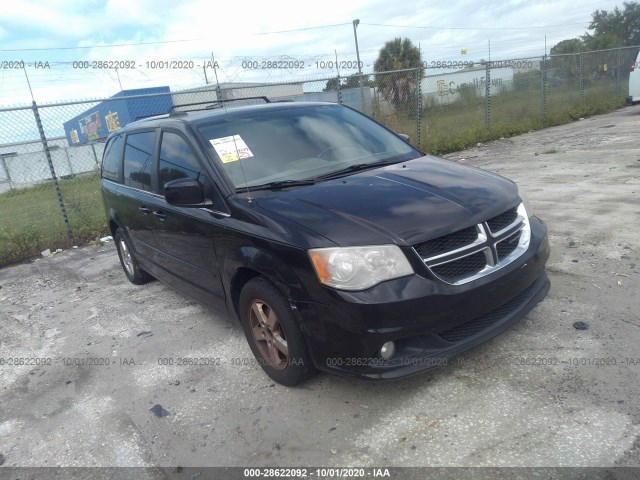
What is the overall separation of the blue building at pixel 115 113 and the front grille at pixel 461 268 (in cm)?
1197

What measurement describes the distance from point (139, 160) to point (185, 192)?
1.59 metres

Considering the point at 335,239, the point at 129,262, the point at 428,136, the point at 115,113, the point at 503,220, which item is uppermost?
the point at 115,113

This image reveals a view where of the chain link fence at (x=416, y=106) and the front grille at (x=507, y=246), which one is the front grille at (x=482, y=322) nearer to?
the front grille at (x=507, y=246)

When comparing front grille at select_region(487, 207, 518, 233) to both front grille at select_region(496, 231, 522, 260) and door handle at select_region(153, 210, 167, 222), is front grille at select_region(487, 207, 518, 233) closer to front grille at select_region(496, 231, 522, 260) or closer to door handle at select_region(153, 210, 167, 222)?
front grille at select_region(496, 231, 522, 260)

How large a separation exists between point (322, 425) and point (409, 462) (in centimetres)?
55

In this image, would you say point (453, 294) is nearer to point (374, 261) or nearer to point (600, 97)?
point (374, 261)

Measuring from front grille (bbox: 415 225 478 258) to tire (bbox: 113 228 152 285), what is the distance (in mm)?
3634

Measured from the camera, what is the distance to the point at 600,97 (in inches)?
707

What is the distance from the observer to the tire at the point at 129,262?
17.5 ft

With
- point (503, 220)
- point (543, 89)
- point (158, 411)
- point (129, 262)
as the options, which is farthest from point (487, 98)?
point (158, 411)

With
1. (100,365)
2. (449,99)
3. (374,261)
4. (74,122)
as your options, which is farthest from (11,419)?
(74,122)

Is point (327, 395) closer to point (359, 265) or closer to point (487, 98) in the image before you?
point (359, 265)

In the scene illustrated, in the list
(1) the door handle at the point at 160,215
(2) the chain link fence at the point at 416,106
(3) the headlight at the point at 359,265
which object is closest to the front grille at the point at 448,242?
(3) the headlight at the point at 359,265

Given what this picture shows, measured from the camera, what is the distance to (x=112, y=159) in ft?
17.6
